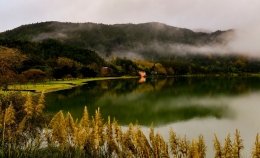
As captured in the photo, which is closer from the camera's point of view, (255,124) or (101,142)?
(101,142)

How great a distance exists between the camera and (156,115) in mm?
27453

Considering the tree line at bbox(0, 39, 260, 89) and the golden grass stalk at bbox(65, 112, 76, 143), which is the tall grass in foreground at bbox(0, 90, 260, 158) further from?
the tree line at bbox(0, 39, 260, 89)

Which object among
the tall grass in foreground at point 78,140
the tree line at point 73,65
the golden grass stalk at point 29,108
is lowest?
the tall grass in foreground at point 78,140

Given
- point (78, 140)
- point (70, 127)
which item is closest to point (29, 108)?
point (70, 127)

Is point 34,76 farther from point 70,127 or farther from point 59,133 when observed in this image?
point 59,133

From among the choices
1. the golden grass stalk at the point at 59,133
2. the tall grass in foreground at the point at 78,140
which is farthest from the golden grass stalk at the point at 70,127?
the golden grass stalk at the point at 59,133

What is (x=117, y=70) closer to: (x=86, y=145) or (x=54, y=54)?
(x=54, y=54)

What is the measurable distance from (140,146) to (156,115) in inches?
664

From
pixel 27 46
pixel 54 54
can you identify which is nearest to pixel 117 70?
pixel 54 54

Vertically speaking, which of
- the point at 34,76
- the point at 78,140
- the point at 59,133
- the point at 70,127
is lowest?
the point at 78,140

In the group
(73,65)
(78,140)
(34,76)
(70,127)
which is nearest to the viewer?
(78,140)

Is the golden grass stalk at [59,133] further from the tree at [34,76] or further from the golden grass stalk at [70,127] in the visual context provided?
the tree at [34,76]

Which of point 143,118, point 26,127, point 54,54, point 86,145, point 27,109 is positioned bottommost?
point 143,118

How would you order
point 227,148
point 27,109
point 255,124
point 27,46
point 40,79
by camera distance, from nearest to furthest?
point 227,148, point 27,109, point 255,124, point 40,79, point 27,46
